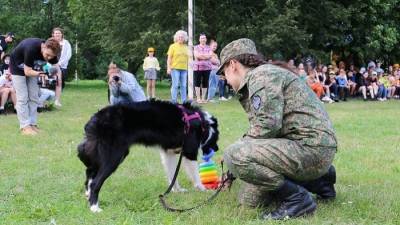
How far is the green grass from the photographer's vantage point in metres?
4.15

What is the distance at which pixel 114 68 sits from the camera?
23.5ft

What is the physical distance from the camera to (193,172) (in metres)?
5.23

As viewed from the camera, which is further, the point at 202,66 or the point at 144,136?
the point at 202,66

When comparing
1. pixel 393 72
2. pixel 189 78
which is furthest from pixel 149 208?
pixel 393 72

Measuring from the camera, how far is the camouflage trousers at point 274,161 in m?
3.96

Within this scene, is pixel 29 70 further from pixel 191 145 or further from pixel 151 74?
pixel 151 74

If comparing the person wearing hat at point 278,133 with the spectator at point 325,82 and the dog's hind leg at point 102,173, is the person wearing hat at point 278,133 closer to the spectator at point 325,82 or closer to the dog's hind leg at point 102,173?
the dog's hind leg at point 102,173

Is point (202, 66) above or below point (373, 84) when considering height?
above

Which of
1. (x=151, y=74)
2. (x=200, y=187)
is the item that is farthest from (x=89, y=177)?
(x=151, y=74)

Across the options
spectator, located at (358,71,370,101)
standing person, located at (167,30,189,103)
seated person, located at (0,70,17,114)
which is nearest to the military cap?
standing person, located at (167,30,189,103)

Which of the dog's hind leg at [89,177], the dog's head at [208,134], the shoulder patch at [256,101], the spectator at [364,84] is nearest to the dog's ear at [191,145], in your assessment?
the dog's head at [208,134]

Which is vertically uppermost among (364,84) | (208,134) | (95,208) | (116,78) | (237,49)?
(237,49)

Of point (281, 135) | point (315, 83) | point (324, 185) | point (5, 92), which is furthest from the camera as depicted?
point (315, 83)

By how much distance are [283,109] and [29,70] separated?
4.88 m
